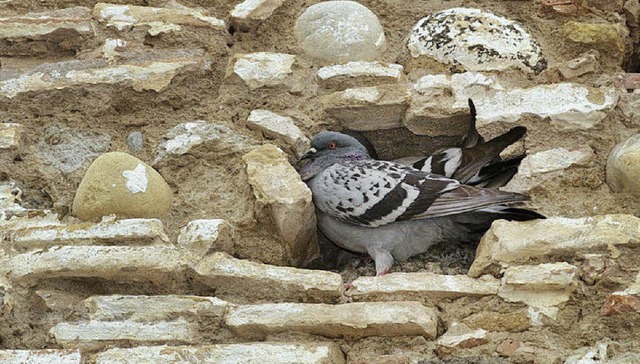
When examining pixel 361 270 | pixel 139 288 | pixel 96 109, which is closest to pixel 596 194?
pixel 361 270

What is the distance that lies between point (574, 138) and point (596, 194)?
0.73 ft

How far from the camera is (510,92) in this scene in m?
3.79

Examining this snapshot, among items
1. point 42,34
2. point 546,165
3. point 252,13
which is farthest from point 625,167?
point 42,34

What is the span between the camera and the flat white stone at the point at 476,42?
153 inches

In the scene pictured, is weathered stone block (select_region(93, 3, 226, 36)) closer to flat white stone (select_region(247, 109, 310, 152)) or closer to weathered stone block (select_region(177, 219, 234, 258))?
flat white stone (select_region(247, 109, 310, 152))

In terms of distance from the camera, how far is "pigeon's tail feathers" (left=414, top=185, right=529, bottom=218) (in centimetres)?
352

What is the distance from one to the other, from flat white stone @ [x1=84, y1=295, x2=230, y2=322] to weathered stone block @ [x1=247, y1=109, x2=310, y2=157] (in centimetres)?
84

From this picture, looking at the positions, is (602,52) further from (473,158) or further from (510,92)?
(473,158)

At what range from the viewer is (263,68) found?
397 centimetres

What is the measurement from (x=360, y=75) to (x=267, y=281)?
3.35 feet

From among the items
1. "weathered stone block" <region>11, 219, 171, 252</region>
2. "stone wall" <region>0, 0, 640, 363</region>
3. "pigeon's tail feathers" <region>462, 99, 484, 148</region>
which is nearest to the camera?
"stone wall" <region>0, 0, 640, 363</region>

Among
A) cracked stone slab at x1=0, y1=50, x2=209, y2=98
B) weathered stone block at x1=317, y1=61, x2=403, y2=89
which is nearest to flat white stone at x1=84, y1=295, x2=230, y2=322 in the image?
cracked stone slab at x1=0, y1=50, x2=209, y2=98

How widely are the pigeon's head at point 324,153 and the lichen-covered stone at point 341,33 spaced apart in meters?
0.31

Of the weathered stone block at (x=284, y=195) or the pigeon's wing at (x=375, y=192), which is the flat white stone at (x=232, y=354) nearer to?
the weathered stone block at (x=284, y=195)
